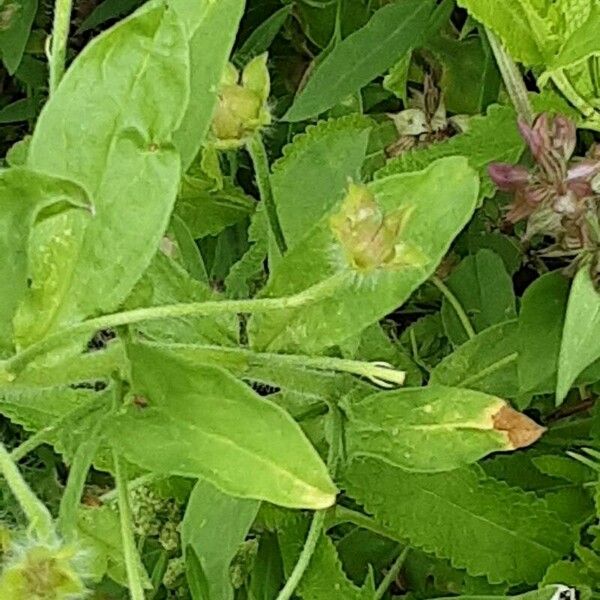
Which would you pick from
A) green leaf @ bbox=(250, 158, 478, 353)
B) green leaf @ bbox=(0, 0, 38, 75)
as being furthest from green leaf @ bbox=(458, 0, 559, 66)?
green leaf @ bbox=(0, 0, 38, 75)

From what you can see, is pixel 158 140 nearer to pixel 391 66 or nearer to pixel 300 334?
pixel 300 334

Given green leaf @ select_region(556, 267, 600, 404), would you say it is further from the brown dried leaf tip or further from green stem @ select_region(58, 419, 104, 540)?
green stem @ select_region(58, 419, 104, 540)

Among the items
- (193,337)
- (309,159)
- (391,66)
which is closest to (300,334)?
(193,337)

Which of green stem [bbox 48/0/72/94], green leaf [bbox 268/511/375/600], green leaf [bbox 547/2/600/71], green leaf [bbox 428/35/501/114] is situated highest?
green stem [bbox 48/0/72/94]

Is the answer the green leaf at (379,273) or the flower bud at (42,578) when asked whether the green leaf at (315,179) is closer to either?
the green leaf at (379,273)

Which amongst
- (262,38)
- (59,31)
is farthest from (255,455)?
(262,38)

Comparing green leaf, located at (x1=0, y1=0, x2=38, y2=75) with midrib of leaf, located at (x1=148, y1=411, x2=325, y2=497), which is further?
green leaf, located at (x1=0, y1=0, x2=38, y2=75)

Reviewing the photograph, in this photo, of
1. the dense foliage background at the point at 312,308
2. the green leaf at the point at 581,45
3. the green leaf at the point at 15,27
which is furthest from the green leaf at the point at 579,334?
the green leaf at the point at 15,27

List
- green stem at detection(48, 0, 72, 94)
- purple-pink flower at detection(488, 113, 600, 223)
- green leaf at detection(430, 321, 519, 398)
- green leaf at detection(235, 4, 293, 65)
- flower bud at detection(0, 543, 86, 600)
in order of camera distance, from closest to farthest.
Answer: flower bud at detection(0, 543, 86, 600) → green stem at detection(48, 0, 72, 94) → purple-pink flower at detection(488, 113, 600, 223) → green leaf at detection(430, 321, 519, 398) → green leaf at detection(235, 4, 293, 65)
